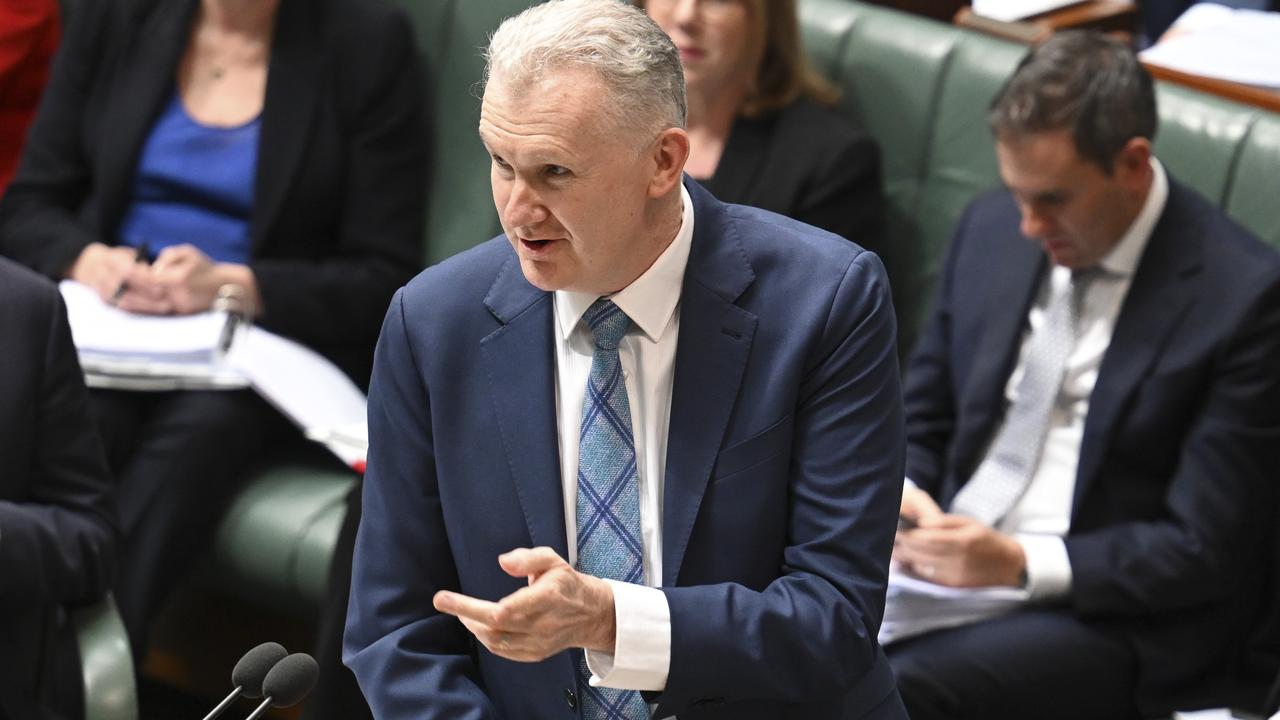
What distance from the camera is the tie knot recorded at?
1904mm

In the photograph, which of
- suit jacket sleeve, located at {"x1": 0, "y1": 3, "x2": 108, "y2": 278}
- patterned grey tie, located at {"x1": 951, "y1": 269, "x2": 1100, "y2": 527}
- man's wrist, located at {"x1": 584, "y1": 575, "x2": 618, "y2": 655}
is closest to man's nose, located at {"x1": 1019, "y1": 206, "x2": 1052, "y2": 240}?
patterned grey tie, located at {"x1": 951, "y1": 269, "x2": 1100, "y2": 527}

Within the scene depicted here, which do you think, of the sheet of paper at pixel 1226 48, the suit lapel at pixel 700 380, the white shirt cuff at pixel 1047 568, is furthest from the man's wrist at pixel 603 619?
the sheet of paper at pixel 1226 48

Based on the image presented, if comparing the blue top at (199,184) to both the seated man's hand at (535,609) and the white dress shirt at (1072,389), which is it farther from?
the seated man's hand at (535,609)

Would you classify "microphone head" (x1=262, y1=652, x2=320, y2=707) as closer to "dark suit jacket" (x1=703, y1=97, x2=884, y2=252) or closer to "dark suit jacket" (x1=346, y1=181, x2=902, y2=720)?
"dark suit jacket" (x1=346, y1=181, x2=902, y2=720)

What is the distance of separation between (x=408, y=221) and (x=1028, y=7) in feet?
4.43

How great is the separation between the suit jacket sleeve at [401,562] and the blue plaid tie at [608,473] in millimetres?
162

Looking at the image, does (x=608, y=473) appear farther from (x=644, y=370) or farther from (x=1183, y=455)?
(x=1183, y=455)

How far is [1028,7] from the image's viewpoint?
3717mm

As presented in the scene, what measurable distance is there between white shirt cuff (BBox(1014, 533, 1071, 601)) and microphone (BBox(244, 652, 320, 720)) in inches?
53.1

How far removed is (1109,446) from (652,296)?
1086 millimetres

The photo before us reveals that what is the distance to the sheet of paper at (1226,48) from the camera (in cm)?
335

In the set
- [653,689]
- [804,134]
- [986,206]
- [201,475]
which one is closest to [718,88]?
[804,134]

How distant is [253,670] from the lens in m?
1.68

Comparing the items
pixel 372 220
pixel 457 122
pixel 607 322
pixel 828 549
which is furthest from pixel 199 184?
pixel 828 549
